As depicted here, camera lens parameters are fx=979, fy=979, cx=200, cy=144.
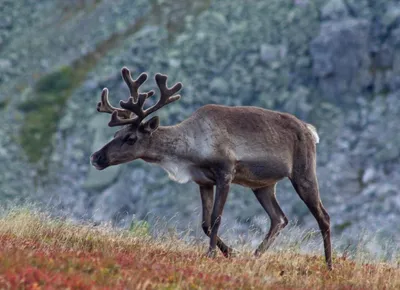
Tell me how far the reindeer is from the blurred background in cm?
3261

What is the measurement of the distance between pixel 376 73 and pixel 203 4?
14.5 m

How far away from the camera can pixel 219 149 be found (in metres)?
13.2

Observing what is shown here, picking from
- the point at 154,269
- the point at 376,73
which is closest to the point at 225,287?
the point at 154,269

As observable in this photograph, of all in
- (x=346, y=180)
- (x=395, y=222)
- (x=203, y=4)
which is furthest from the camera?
(x=203, y=4)

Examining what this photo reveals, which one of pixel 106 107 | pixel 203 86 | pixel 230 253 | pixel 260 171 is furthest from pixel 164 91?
pixel 203 86

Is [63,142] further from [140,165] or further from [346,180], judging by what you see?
[346,180]

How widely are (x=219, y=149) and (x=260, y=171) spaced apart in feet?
2.38

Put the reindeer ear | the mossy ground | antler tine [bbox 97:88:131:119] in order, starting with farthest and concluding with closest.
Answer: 1. the mossy ground
2. antler tine [bbox 97:88:131:119]
3. the reindeer ear

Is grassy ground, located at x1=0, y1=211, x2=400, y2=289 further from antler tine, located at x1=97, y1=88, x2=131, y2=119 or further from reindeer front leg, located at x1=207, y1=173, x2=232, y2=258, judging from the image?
antler tine, located at x1=97, y1=88, x2=131, y2=119

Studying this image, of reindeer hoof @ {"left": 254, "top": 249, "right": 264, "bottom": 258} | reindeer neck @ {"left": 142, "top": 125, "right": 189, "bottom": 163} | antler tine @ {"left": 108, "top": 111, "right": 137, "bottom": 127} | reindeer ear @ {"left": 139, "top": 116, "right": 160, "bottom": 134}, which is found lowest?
reindeer hoof @ {"left": 254, "top": 249, "right": 264, "bottom": 258}

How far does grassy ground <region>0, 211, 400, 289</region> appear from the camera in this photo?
9102 mm

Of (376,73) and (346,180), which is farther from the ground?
(376,73)

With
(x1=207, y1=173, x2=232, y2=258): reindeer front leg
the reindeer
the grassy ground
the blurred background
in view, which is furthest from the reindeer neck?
the blurred background

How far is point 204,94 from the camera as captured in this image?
5956 cm
